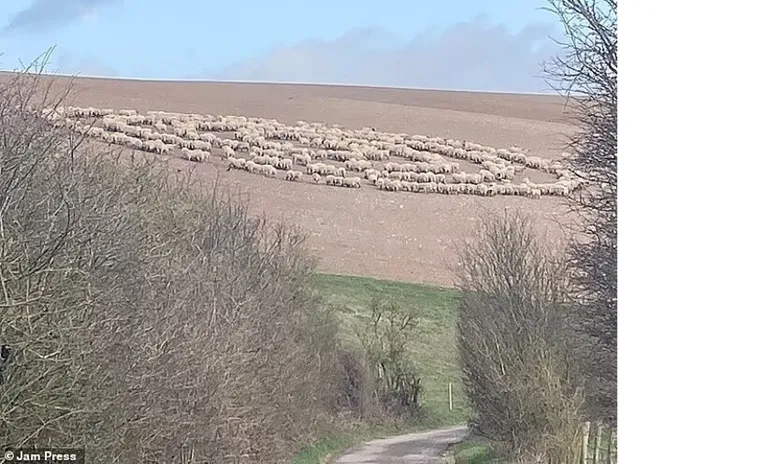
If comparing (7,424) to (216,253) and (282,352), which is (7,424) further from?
(282,352)

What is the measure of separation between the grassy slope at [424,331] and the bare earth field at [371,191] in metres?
0.12

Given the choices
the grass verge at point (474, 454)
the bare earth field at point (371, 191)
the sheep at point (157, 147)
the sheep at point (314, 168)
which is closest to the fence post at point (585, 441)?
the grass verge at point (474, 454)

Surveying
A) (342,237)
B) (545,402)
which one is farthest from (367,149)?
(545,402)

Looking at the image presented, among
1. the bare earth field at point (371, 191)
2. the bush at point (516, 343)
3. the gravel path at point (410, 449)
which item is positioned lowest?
the gravel path at point (410, 449)

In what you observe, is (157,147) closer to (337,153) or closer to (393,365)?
(337,153)

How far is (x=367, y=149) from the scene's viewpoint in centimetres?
590

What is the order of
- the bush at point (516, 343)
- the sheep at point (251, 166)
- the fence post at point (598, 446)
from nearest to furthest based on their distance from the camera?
the fence post at point (598, 446) → the bush at point (516, 343) → the sheep at point (251, 166)

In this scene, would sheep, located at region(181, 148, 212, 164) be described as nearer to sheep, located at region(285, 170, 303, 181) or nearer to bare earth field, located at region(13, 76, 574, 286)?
bare earth field, located at region(13, 76, 574, 286)

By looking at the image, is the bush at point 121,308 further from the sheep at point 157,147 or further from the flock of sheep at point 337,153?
the flock of sheep at point 337,153

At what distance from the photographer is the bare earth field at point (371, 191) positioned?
18.4 feet

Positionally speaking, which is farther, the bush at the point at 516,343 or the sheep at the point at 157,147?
the sheep at the point at 157,147
